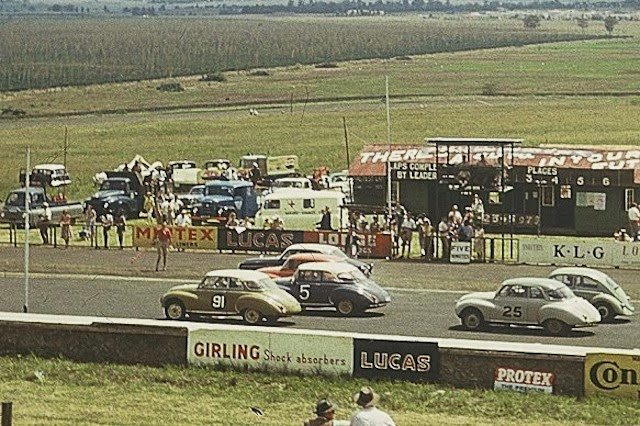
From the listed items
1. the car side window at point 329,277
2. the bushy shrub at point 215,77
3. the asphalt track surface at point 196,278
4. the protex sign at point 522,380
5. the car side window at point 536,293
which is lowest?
the asphalt track surface at point 196,278

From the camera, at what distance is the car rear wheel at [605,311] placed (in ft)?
99.8

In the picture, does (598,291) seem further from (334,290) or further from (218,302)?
(218,302)

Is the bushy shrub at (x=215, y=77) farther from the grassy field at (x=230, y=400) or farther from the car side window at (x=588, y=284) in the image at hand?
the grassy field at (x=230, y=400)

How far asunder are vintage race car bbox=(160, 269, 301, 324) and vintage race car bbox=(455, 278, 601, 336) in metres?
3.98

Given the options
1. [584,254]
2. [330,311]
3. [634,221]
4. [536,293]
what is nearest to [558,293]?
[536,293]

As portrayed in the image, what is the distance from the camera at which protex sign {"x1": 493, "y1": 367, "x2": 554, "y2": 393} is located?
22.9m

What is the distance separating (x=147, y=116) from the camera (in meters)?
94.7

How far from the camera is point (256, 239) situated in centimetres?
4162

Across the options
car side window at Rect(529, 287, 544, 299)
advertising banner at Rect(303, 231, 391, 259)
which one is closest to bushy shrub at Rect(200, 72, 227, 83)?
advertising banner at Rect(303, 231, 391, 259)

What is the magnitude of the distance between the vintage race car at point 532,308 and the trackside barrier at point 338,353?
13.3 feet

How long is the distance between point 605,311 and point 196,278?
12.2 meters

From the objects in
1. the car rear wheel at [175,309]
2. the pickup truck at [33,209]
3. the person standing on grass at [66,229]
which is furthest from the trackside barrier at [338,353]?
the pickup truck at [33,209]

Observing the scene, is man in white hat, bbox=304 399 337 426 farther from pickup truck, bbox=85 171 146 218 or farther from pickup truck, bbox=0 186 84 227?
pickup truck, bbox=85 171 146 218

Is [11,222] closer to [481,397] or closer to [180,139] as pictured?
[481,397]
